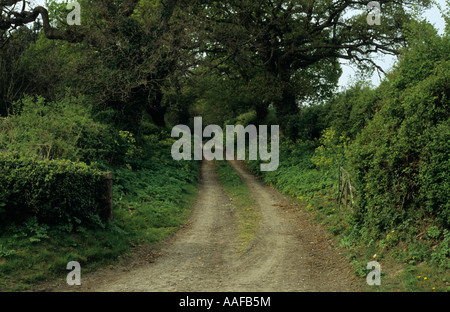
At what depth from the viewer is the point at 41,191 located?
1027 cm

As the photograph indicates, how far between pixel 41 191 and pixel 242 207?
33.5 ft

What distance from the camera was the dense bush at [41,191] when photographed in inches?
400

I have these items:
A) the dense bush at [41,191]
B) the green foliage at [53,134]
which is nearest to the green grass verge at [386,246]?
the dense bush at [41,191]

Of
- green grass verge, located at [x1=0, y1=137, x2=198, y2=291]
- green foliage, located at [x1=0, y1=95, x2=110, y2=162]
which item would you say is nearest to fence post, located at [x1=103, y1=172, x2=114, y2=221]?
green grass verge, located at [x1=0, y1=137, x2=198, y2=291]

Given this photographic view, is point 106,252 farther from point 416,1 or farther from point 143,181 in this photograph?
point 416,1

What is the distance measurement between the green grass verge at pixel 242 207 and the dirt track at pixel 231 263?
0.28m

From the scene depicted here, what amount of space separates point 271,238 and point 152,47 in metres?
15.0

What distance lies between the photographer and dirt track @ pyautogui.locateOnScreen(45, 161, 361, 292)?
9.16 m

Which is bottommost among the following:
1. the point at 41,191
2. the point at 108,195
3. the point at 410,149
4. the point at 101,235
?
the point at 101,235

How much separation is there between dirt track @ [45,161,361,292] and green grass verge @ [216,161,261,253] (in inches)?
11.1

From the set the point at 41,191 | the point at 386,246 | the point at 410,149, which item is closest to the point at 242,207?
the point at 386,246

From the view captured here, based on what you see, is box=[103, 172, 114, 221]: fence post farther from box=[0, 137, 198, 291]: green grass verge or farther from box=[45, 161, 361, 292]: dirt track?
box=[45, 161, 361, 292]: dirt track

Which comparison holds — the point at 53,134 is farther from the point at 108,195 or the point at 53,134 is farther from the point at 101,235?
the point at 101,235
